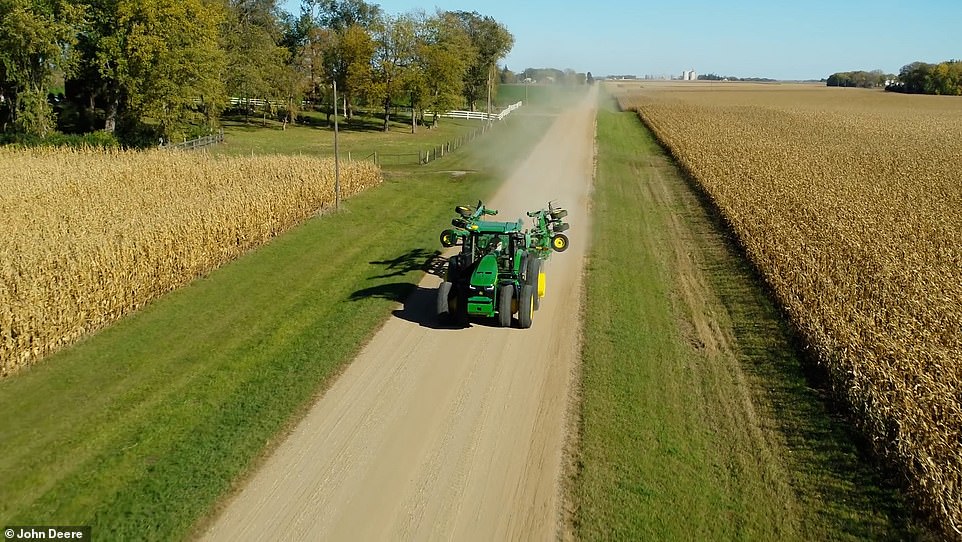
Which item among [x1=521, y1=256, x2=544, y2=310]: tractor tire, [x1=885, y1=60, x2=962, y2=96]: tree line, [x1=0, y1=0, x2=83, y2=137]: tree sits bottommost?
[x1=521, y1=256, x2=544, y2=310]: tractor tire

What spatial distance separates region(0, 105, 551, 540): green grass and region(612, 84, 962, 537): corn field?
10202 mm

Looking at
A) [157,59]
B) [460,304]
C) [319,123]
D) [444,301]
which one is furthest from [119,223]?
[319,123]

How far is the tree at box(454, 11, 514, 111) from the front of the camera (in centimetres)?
9261

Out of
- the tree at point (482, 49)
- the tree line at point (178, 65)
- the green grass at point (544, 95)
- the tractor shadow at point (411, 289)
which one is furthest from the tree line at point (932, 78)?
the tractor shadow at point (411, 289)

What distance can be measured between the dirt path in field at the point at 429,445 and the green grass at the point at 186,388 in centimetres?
69

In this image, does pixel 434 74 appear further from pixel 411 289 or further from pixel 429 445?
pixel 429 445

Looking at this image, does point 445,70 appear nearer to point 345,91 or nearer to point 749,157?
point 345,91

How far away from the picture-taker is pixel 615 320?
675 inches

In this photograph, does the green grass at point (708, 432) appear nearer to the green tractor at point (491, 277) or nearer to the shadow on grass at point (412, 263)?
the green tractor at point (491, 277)

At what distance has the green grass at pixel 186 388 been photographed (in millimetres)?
9828

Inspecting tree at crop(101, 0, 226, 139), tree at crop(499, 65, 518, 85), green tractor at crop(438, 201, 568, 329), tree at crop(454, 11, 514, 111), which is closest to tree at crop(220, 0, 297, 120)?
tree at crop(101, 0, 226, 139)

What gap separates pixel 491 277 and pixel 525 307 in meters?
1.19

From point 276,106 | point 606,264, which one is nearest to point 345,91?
point 276,106

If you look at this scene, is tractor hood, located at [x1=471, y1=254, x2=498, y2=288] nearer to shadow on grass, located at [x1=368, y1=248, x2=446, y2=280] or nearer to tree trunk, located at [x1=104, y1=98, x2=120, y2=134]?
shadow on grass, located at [x1=368, y1=248, x2=446, y2=280]
